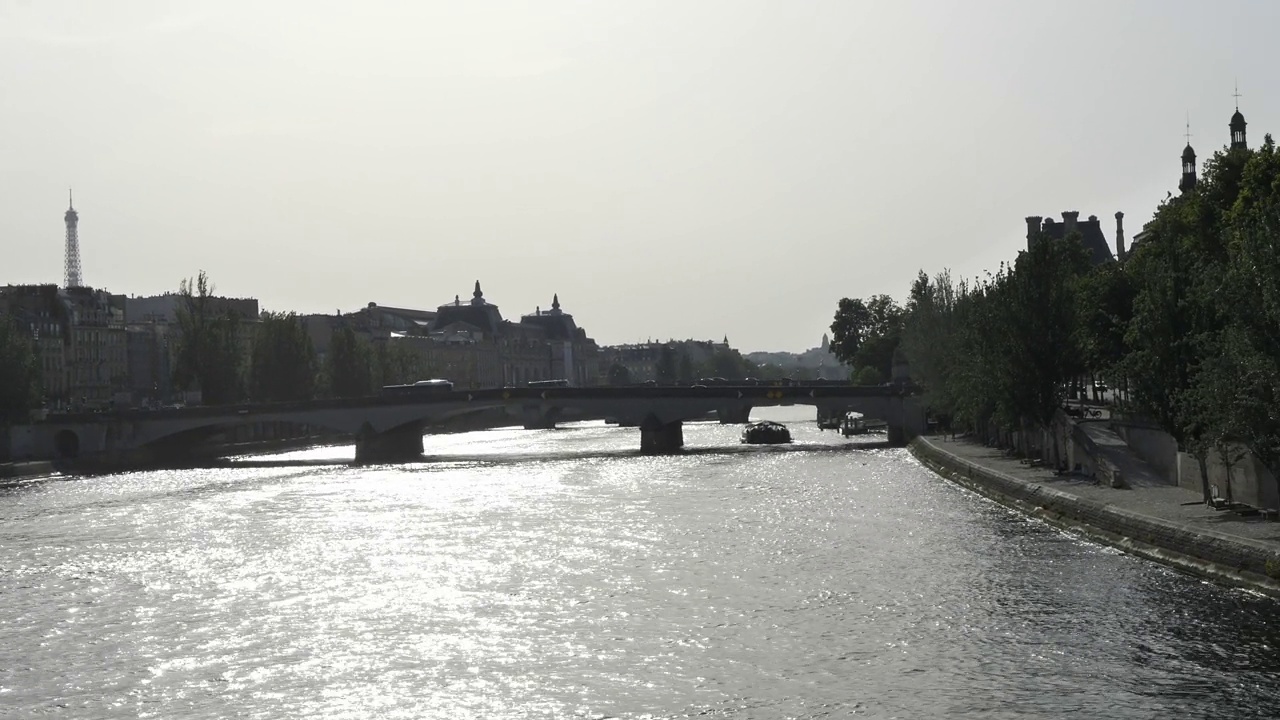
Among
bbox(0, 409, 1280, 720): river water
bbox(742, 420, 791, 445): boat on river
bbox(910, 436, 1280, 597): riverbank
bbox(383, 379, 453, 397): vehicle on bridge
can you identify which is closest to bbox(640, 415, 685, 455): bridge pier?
bbox(742, 420, 791, 445): boat on river

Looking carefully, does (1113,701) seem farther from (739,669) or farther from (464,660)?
(464,660)

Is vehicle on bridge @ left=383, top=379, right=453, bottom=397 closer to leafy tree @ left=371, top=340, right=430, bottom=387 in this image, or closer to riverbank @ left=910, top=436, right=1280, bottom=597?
leafy tree @ left=371, top=340, right=430, bottom=387

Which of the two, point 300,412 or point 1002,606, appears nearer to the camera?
point 1002,606

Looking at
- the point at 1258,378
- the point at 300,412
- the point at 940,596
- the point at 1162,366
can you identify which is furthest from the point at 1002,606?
the point at 300,412

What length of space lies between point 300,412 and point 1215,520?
78.7 metres

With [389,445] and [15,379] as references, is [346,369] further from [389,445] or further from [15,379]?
[15,379]

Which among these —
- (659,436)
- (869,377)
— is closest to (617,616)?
(659,436)

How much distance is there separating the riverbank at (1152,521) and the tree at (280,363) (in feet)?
247

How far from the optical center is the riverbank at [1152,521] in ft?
115

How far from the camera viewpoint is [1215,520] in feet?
132

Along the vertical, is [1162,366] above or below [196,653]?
above

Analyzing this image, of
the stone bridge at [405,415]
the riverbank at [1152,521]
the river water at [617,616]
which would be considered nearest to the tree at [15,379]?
the stone bridge at [405,415]

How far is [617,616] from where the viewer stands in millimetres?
35406

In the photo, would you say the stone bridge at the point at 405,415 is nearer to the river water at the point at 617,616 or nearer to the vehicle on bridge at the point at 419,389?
the vehicle on bridge at the point at 419,389
